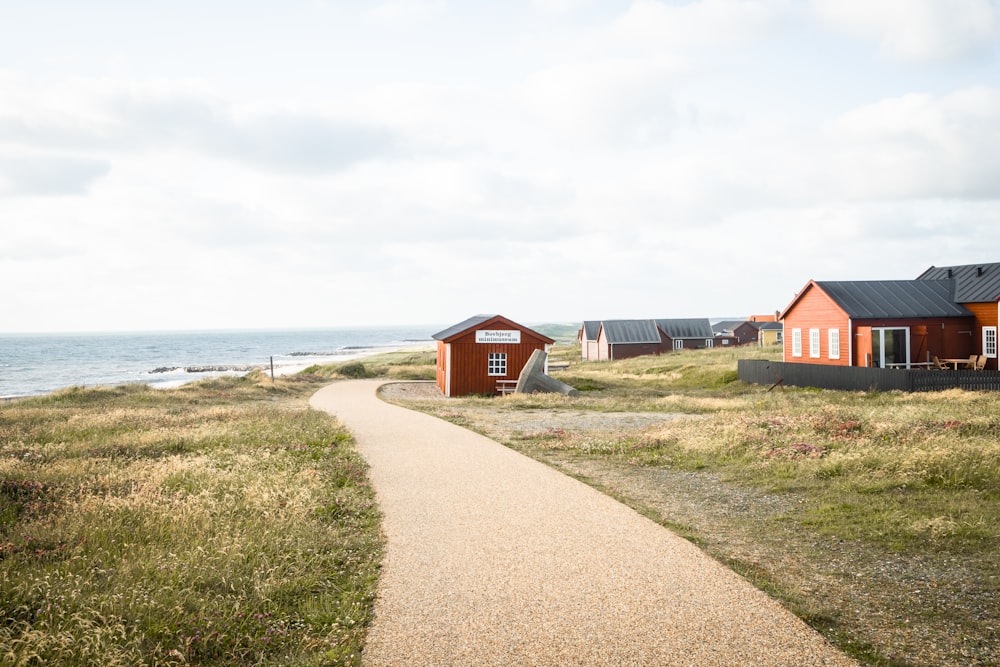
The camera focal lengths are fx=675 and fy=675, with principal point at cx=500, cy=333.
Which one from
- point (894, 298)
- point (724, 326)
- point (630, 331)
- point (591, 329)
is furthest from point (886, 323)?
point (724, 326)

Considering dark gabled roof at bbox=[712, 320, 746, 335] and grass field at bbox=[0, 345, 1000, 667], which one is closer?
grass field at bbox=[0, 345, 1000, 667]

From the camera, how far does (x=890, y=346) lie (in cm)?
3684

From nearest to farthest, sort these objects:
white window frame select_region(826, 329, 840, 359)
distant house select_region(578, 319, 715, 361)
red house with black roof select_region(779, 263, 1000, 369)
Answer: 1. red house with black roof select_region(779, 263, 1000, 369)
2. white window frame select_region(826, 329, 840, 359)
3. distant house select_region(578, 319, 715, 361)

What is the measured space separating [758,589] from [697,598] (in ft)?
2.58

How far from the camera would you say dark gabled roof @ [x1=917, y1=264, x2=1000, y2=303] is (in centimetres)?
3522

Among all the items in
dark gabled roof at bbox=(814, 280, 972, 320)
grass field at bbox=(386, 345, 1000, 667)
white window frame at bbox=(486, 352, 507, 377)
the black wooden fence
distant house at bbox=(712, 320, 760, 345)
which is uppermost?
dark gabled roof at bbox=(814, 280, 972, 320)

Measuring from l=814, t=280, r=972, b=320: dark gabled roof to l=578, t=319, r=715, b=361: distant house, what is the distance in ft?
124

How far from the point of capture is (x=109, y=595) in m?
6.58

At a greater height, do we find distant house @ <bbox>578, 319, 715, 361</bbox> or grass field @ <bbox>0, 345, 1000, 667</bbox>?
distant house @ <bbox>578, 319, 715, 361</bbox>

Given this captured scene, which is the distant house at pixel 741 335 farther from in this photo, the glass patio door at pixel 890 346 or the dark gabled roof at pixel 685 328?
the glass patio door at pixel 890 346

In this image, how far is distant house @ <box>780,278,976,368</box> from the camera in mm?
35344

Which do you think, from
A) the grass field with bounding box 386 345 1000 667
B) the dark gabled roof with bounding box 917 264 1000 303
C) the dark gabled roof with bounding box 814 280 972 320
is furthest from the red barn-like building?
the dark gabled roof with bounding box 917 264 1000 303

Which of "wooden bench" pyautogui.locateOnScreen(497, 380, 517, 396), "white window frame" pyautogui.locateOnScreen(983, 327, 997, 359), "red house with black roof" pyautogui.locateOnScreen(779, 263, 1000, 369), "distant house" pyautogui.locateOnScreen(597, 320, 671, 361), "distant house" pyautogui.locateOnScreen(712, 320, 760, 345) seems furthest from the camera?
"distant house" pyautogui.locateOnScreen(712, 320, 760, 345)

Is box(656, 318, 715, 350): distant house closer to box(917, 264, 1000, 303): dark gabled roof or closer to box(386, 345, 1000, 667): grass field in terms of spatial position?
box(917, 264, 1000, 303): dark gabled roof
